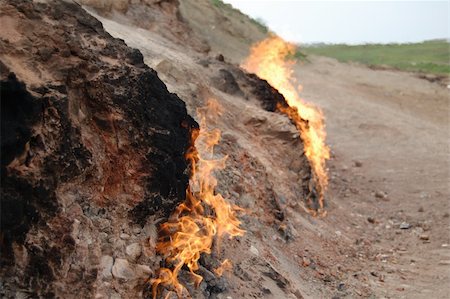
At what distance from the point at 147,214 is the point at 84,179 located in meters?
0.69

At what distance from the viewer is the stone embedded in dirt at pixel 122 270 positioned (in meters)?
4.27

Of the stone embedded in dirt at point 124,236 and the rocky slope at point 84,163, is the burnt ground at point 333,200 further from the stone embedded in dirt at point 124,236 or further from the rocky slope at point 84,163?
the stone embedded in dirt at point 124,236

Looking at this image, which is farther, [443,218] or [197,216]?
[443,218]

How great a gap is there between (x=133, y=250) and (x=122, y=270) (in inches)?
9.8

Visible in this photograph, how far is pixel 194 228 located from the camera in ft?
16.9

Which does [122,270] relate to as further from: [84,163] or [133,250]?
[84,163]

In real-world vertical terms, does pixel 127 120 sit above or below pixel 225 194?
above

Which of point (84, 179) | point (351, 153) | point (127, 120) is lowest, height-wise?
point (351, 153)

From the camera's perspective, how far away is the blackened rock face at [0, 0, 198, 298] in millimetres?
3715

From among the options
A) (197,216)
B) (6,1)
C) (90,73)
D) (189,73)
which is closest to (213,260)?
(197,216)

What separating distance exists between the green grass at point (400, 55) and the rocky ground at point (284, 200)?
1677 cm

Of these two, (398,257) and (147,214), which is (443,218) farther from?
(147,214)

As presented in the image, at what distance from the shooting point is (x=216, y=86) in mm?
11477

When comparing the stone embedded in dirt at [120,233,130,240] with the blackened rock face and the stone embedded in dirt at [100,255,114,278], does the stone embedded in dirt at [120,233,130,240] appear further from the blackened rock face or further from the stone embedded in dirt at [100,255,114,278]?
the stone embedded in dirt at [100,255,114,278]
